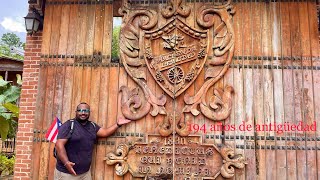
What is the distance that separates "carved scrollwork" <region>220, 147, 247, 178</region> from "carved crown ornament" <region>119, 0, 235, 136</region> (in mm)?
509

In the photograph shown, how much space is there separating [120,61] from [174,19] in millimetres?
1074

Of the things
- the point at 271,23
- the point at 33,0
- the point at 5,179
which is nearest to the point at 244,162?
the point at 271,23

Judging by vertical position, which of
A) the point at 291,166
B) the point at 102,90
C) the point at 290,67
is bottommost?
the point at 291,166

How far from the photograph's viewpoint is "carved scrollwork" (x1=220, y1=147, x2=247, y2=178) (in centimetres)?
469

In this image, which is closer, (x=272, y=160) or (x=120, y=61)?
(x=272, y=160)

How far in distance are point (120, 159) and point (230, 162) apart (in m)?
1.59

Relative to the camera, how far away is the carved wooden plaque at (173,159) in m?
4.77

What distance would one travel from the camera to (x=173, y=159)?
483 cm

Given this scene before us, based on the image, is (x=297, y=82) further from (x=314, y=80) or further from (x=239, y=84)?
(x=239, y=84)

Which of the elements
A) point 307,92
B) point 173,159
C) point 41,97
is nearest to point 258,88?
point 307,92

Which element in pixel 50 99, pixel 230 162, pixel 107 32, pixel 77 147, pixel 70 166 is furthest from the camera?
pixel 107 32

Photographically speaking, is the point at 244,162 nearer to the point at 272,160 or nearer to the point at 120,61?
the point at 272,160

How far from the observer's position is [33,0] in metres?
5.43

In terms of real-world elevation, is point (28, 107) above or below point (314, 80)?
below
